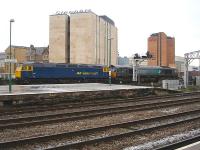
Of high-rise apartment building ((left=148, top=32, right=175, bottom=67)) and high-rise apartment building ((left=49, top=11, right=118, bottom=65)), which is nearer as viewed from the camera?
high-rise apartment building ((left=49, top=11, right=118, bottom=65))

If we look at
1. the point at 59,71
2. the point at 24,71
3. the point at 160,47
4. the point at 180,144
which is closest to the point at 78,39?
the point at 160,47

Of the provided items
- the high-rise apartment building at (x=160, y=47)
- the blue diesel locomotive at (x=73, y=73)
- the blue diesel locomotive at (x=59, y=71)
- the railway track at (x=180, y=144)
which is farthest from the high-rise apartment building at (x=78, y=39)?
the railway track at (x=180, y=144)

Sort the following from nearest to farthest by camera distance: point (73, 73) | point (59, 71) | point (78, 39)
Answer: point (59, 71)
point (73, 73)
point (78, 39)

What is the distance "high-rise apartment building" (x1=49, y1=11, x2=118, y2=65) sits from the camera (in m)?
100

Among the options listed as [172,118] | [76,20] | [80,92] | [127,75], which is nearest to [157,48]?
[76,20]

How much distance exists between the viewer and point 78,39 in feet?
336

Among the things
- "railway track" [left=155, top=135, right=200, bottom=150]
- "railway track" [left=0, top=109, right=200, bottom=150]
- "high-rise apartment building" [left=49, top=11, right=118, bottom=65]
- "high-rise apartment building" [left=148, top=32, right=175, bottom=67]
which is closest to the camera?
"railway track" [left=155, top=135, right=200, bottom=150]

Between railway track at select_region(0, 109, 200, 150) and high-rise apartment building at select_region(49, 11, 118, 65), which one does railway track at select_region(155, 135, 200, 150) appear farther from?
high-rise apartment building at select_region(49, 11, 118, 65)

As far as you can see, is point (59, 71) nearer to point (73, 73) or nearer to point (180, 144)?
point (73, 73)

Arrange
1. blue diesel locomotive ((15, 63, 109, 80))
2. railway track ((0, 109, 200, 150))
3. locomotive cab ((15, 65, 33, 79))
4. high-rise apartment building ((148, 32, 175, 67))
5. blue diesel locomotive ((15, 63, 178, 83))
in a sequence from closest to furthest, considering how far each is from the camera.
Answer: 1. railway track ((0, 109, 200, 150))
2. locomotive cab ((15, 65, 33, 79))
3. blue diesel locomotive ((15, 63, 109, 80))
4. blue diesel locomotive ((15, 63, 178, 83))
5. high-rise apartment building ((148, 32, 175, 67))

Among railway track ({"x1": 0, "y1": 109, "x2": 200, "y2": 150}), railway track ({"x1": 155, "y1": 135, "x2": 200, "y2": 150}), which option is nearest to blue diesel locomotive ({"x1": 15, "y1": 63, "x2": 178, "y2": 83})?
railway track ({"x1": 0, "y1": 109, "x2": 200, "y2": 150})

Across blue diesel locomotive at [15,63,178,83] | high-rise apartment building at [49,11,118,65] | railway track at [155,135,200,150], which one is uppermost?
high-rise apartment building at [49,11,118,65]

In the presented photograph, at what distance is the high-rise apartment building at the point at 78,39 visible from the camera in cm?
10000

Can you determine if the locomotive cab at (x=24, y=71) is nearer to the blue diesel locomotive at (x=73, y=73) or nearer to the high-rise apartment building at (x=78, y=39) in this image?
the blue diesel locomotive at (x=73, y=73)
